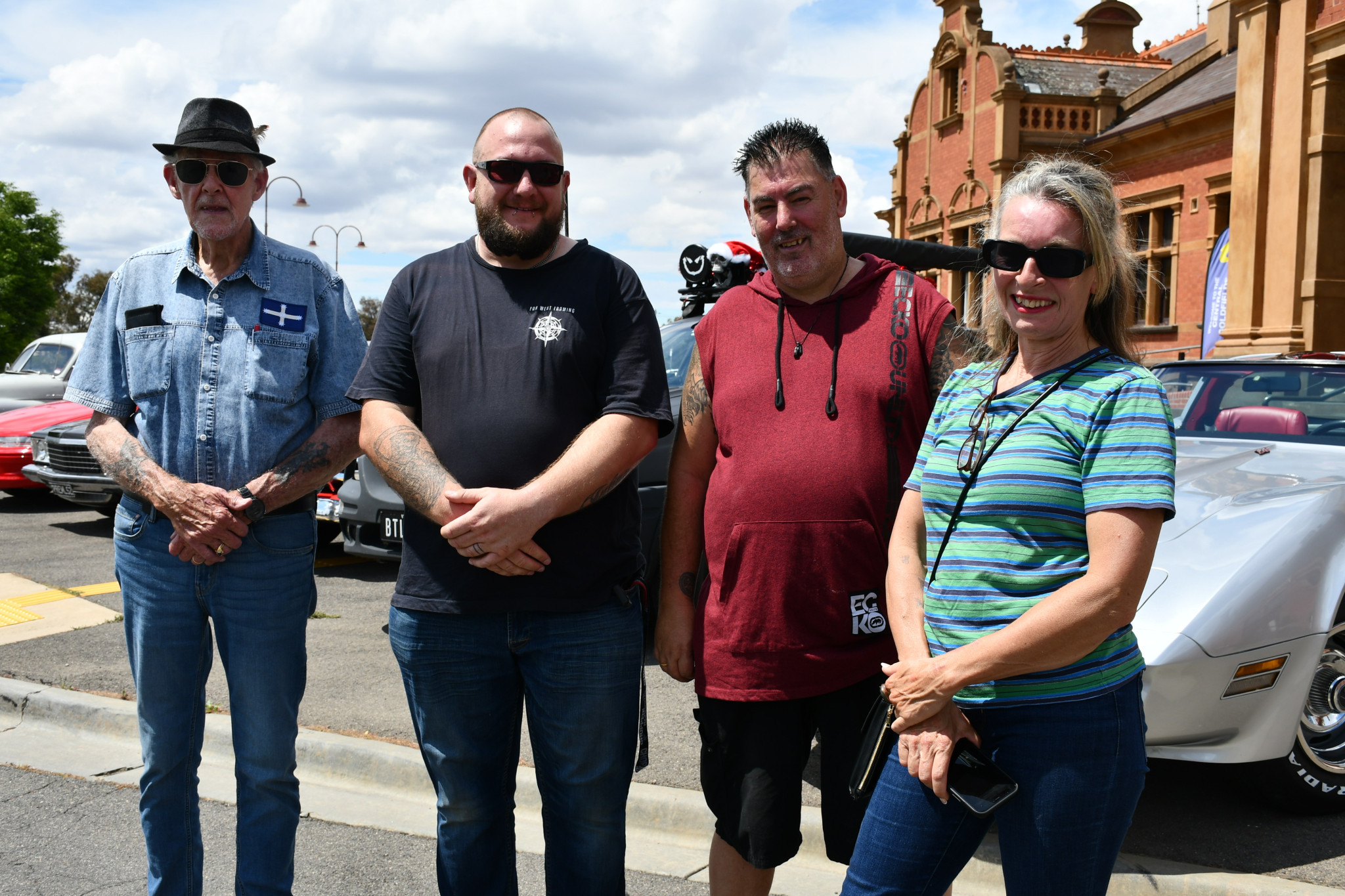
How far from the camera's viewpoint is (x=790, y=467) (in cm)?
243

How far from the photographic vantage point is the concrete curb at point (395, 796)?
312cm

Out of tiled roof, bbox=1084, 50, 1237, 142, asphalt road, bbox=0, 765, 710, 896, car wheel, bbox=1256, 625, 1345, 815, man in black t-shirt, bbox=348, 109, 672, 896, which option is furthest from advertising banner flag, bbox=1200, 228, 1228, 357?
man in black t-shirt, bbox=348, 109, 672, 896

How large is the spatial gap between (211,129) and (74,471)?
26.2ft

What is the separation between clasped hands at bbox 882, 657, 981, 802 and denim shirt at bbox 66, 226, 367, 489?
5.72ft

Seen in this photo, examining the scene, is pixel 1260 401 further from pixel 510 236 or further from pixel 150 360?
pixel 150 360

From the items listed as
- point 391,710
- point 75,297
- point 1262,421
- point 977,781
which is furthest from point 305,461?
point 75,297

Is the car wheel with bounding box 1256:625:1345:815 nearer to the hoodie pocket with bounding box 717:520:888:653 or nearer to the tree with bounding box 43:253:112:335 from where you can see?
the hoodie pocket with bounding box 717:520:888:653

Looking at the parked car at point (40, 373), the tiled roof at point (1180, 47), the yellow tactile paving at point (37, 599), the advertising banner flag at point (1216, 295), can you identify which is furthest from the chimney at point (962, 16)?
the yellow tactile paving at point (37, 599)

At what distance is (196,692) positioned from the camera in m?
2.81

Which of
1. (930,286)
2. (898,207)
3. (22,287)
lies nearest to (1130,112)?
(898,207)

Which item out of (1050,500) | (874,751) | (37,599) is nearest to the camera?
(1050,500)

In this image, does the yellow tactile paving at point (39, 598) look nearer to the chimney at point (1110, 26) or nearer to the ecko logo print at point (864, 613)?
the ecko logo print at point (864, 613)

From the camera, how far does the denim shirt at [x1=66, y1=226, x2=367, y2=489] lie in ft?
9.20

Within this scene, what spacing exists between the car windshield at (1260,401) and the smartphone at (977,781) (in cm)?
360
